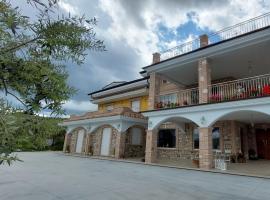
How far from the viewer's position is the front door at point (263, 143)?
1680cm

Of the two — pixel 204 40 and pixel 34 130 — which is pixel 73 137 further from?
pixel 34 130

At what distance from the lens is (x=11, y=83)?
2.05m

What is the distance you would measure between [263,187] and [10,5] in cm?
883

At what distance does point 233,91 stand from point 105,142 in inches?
498

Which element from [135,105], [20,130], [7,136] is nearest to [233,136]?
[135,105]

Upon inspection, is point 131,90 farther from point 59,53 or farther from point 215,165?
point 59,53

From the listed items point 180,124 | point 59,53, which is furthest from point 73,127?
point 59,53

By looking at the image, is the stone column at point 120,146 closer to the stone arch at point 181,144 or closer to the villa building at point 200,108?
the villa building at point 200,108

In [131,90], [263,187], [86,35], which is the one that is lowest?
[263,187]

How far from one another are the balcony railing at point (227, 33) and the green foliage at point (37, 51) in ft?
39.2

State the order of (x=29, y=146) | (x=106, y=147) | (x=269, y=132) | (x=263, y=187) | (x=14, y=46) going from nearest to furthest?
(x=29, y=146) < (x=14, y=46) < (x=263, y=187) < (x=269, y=132) < (x=106, y=147)

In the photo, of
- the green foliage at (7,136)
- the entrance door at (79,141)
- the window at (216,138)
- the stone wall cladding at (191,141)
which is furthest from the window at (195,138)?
the green foliage at (7,136)

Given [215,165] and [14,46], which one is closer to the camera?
[14,46]

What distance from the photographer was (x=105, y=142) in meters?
20.5
